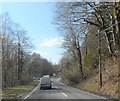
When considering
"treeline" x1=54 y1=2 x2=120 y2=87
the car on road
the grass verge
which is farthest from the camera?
the car on road

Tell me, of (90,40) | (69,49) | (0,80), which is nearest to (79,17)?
(0,80)

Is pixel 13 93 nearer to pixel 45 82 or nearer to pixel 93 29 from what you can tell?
pixel 45 82

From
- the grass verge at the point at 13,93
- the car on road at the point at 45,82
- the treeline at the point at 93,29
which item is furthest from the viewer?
the car on road at the point at 45,82

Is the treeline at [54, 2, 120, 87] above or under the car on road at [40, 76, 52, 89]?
above

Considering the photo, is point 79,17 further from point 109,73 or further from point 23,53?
point 23,53

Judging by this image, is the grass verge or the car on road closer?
the grass verge

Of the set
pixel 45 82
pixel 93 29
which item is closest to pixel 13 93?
pixel 45 82

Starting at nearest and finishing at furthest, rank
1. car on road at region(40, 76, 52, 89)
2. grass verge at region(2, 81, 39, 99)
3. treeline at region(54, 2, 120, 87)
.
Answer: grass verge at region(2, 81, 39, 99) → treeline at region(54, 2, 120, 87) → car on road at region(40, 76, 52, 89)

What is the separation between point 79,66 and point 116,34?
28.9m

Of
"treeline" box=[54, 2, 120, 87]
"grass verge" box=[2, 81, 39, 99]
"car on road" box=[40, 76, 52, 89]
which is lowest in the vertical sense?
"grass verge" box=[2, 81, 39, 99]

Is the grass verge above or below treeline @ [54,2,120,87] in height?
below

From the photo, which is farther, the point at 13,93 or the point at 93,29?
the point at 93,29

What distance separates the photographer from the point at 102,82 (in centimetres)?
4153

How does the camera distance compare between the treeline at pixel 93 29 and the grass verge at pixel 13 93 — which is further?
the treeline at pixel 93 29
